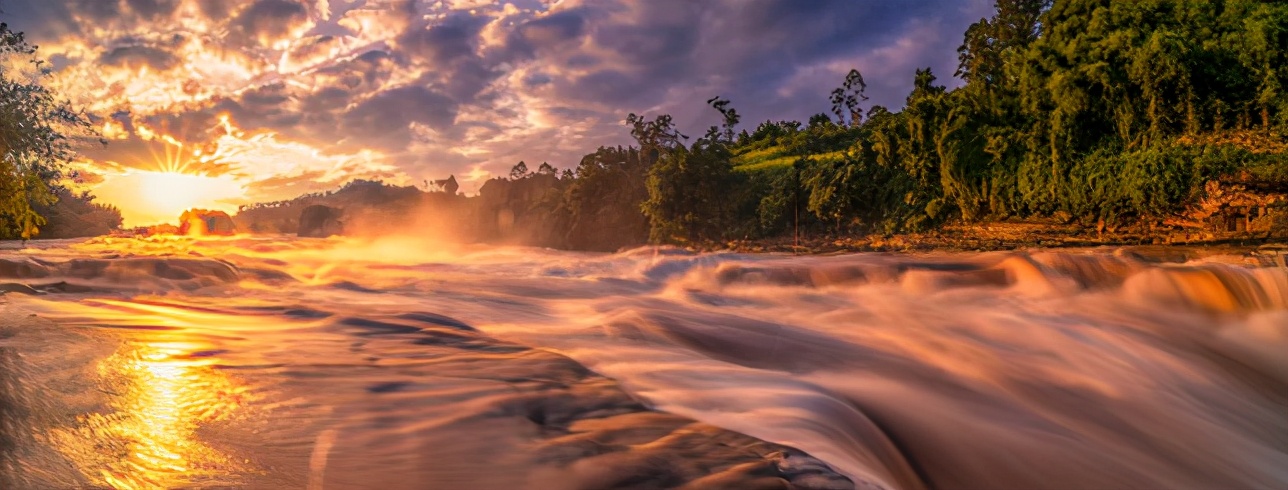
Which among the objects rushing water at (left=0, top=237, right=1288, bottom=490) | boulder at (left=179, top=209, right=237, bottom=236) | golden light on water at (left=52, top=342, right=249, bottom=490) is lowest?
rushing water at (left=0, top=237, right=1288, bottom=490)

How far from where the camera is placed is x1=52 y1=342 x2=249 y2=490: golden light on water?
2.09 meters

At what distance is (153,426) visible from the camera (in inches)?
101

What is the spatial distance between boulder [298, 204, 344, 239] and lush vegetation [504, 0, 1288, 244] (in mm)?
55557

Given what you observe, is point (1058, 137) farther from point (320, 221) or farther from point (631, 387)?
point (320, 221)

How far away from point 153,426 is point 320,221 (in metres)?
83.3

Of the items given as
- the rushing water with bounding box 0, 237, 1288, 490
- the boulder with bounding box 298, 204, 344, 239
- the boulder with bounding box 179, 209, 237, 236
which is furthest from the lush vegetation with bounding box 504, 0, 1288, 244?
the boulder with bounding box 298, 204, 344, 239

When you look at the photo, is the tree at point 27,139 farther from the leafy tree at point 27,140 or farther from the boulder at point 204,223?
the boulder at point 204,223

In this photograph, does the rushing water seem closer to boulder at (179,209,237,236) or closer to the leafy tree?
the leafy tree

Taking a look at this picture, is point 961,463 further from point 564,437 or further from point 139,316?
point 139,316

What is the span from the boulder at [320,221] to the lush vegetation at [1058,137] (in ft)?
182

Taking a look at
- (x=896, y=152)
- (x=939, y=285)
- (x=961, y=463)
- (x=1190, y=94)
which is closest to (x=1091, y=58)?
(x=1190, y=94)

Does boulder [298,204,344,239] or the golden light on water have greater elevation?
boulder [298,204,344,239]

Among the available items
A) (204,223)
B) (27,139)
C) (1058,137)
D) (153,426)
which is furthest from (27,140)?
(204,223)

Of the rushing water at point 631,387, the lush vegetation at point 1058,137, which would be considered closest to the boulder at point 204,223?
the lush vegetation at point 1058,137
